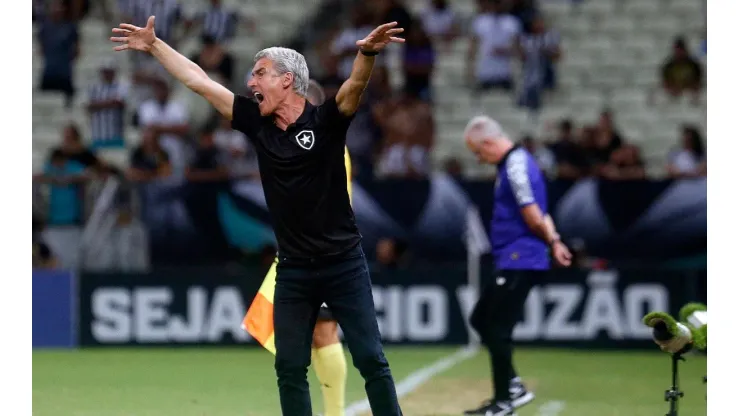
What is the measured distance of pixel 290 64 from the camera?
6.94m

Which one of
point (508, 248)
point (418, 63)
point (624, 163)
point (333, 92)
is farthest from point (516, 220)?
point (418, 63)

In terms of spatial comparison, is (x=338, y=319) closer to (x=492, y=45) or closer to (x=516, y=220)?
(x=516, y=220)

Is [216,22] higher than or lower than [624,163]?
higher

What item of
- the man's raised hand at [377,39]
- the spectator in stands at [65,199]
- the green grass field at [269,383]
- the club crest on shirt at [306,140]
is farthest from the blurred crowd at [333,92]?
the man's raised hand at [377,39]

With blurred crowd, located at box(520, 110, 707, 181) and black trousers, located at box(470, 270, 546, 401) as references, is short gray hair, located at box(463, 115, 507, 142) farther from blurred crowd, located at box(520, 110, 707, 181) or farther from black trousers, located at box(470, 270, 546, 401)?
blurred crowd, located at box(520, 110, 707, 181)

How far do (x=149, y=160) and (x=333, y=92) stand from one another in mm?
2672

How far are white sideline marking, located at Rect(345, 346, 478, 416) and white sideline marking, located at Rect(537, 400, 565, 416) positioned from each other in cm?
122

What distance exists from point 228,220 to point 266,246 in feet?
1.83

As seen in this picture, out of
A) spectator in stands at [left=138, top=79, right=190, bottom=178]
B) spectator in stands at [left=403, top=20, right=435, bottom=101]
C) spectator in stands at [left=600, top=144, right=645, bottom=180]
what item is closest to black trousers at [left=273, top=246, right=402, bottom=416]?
spectator in stands at [left=600, top=144, right=645, bottom=180]

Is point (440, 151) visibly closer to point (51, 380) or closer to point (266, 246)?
point (266, 246)

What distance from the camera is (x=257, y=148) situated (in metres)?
7.09

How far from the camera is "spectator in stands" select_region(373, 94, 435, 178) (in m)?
18.0

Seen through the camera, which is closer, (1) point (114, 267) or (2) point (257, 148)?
(2) point (257, 148)
